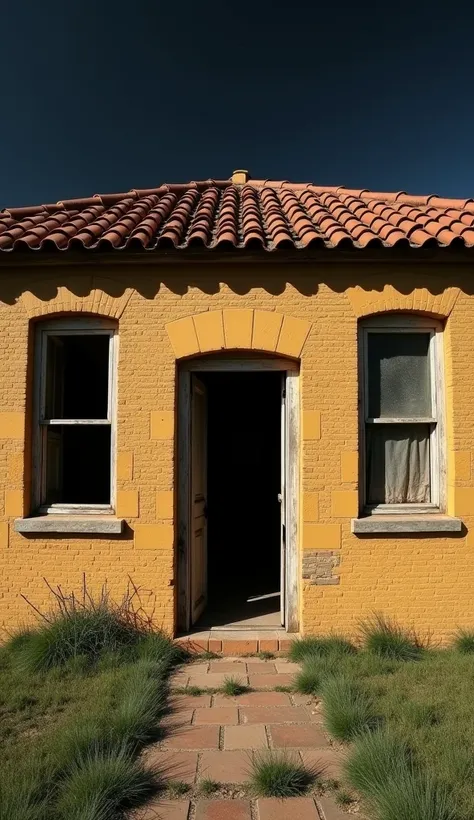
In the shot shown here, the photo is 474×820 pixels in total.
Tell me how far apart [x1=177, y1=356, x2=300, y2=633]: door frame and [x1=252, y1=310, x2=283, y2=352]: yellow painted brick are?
24 cm

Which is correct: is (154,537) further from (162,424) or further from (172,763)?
(172,763)

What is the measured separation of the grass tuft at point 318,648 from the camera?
5309 millimetres

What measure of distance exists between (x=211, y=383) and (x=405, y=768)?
25.5 feet

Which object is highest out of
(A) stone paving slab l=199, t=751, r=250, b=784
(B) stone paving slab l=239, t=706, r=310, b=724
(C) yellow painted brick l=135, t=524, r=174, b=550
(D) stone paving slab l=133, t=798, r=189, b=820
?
(C) yellow painted brick l=135, t=524, r=174, b=550

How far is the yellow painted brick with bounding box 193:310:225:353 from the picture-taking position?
588cm

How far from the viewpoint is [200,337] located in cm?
589

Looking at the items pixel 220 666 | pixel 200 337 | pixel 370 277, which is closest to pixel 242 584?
pixel 220 666

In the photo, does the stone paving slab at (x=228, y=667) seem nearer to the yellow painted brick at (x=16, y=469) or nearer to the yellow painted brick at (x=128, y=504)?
the yellow painted brick at (x=128, y=504)

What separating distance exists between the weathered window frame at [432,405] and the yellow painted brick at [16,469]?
3.45 metres

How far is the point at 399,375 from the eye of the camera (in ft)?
20.2

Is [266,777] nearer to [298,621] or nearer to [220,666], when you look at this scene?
[220,666]

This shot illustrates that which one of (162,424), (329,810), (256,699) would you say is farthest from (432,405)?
(329,810)

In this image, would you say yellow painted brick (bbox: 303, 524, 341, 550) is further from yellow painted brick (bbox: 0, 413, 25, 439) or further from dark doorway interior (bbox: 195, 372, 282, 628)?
dark doorway interior (bbox: 195, 372, 282, 628)

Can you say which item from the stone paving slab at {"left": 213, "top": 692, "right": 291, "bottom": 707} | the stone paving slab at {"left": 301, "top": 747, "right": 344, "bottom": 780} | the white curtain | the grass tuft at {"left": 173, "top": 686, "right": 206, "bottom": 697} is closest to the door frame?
the white curtain
